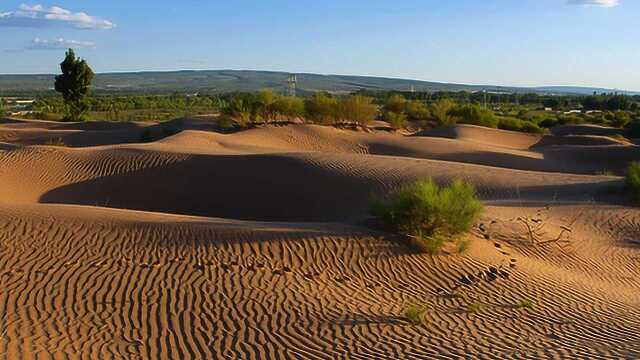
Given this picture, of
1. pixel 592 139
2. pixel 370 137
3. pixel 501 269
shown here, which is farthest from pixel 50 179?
pixel 592 139

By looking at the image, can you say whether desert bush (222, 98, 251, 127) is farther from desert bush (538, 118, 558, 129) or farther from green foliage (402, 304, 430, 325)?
green foliage (402, 304, 430, 325)

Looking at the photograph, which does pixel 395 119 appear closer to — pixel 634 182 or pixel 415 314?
pixel 634 182

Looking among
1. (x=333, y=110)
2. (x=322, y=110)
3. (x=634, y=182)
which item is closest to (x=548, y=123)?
(x=333, y=110)

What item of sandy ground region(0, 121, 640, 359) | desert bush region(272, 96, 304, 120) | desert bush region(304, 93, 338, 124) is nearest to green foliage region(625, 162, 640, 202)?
sandy ground region(0, 121, 640, 359)

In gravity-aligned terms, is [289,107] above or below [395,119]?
above

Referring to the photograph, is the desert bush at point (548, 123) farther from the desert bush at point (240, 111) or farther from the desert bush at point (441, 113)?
the desert bush at point (240, 111)

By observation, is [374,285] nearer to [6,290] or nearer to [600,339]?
[600,339]
